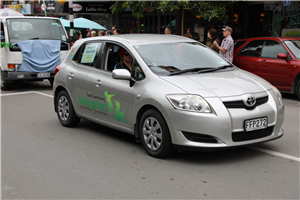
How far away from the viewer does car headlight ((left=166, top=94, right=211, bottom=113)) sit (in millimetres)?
4695

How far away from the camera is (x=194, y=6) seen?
46.4ft

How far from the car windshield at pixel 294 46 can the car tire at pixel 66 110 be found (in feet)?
19.4

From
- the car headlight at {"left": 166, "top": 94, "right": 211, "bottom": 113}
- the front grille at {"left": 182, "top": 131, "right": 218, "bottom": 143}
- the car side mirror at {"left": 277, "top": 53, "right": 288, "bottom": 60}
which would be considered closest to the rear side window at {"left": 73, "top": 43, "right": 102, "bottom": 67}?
the car headlight at {"left": 166, "top": 94, "right": 211, "bottom": 113}

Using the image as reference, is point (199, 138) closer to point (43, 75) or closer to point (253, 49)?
point (253, 49)

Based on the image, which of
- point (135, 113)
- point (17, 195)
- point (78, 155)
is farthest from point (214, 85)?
point (17, 195)

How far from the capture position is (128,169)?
4848 mm

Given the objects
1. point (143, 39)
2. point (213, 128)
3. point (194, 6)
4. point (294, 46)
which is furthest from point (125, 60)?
point (194, 6)

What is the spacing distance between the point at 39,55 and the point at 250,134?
926 centimetres

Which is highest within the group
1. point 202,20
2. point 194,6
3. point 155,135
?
point 194,6

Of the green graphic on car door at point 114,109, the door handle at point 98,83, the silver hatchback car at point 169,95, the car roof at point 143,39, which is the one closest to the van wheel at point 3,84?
the silver hatchback car at point 169,95

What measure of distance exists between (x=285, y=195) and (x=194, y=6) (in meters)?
11.1

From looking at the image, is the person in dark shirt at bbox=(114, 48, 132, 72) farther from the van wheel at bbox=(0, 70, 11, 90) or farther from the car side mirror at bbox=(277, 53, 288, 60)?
the van wheel at bbox=(0, 70, 11, 90)

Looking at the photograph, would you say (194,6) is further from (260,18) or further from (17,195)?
(17,195)

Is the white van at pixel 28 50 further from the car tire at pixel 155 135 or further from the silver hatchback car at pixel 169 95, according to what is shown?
the car tire at pixel 155 135
